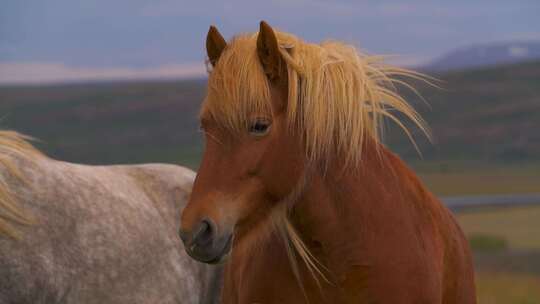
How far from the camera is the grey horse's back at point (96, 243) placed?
16.2 feet

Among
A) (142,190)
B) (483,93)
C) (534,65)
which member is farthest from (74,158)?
(142,190)

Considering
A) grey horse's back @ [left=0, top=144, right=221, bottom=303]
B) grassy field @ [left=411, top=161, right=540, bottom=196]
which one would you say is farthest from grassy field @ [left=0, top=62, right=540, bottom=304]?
grey horse's back @ [left=0, top=144, right=221, bottom=303]

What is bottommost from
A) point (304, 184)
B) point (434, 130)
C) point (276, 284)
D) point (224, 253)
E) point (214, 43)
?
point (434, 130)

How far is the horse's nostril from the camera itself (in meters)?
3.98

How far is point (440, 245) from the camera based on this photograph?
4.92 m

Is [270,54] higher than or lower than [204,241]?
higher

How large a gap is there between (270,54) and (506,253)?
450 inches

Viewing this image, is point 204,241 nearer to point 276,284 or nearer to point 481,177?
point 276,284

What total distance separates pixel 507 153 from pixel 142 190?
43.5 metres

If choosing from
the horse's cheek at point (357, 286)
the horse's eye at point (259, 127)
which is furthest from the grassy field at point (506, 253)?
the horse's eye at point (259, 127)

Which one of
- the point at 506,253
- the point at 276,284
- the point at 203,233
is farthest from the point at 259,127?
the point at 506,253

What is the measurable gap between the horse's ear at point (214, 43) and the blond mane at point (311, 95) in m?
0.06

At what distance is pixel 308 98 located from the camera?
4305 mm

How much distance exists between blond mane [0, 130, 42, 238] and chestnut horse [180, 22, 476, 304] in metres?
1.15
